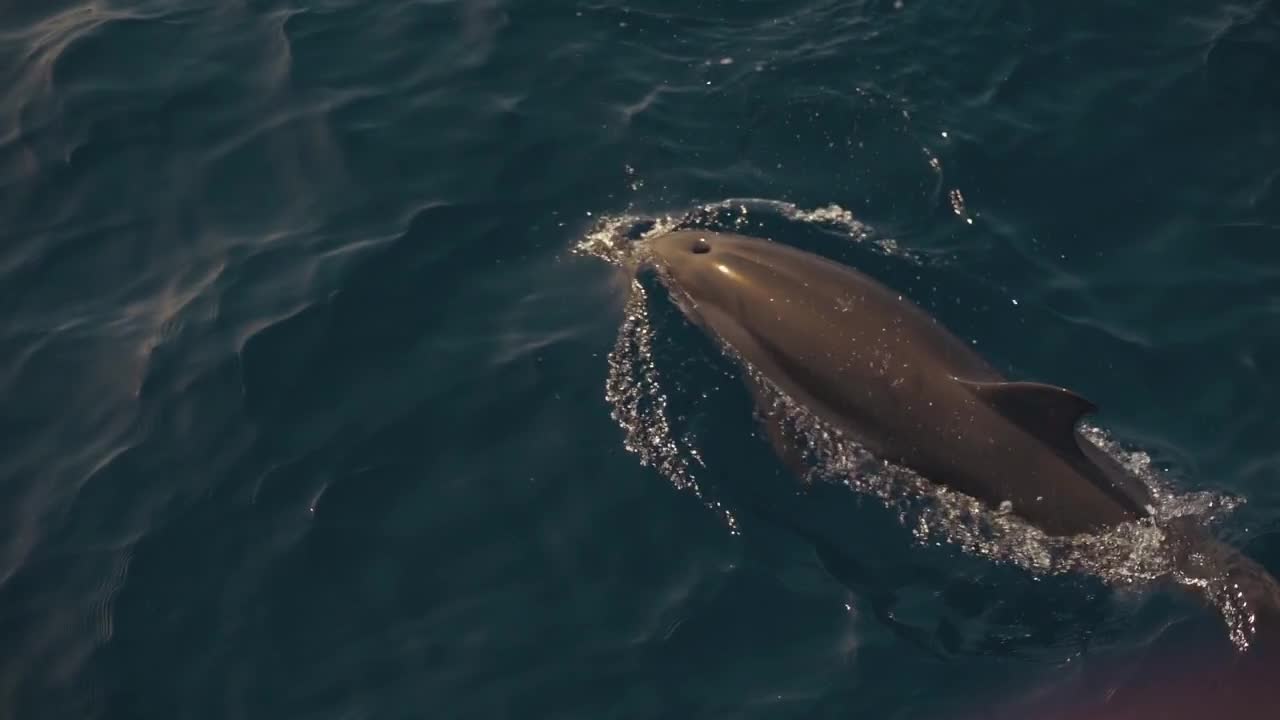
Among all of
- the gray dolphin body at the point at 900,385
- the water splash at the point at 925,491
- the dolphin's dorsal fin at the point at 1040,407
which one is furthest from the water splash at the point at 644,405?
the dolphin's dorsal fin at the point at 1040,407

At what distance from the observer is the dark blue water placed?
8.45m

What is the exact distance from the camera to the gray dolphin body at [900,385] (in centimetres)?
840

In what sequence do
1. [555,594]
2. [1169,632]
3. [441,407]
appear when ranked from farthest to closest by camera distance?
[441,407], [555,594], [1169,632]

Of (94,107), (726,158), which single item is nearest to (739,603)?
(726,158)

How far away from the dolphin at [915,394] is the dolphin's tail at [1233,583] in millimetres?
13

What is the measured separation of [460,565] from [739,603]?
2.08 m

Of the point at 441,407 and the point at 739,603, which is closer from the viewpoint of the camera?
the point at 739,603

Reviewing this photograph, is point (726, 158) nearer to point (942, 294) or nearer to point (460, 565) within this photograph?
point (942, 294)

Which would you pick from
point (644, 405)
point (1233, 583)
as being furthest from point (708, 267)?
point (1233, 583)

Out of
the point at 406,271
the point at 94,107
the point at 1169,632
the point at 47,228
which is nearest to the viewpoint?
the point at 1169,632

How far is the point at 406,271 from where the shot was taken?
1097cm

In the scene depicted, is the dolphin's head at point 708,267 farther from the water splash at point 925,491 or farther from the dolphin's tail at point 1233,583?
the dolphin's tail at point 1233,583

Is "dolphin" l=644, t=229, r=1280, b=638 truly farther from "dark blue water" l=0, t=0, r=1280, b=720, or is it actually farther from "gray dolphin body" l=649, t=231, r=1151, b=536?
"dark blue water" l=0, t=0, r=1280, b=720

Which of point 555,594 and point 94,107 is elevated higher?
point 94,107
